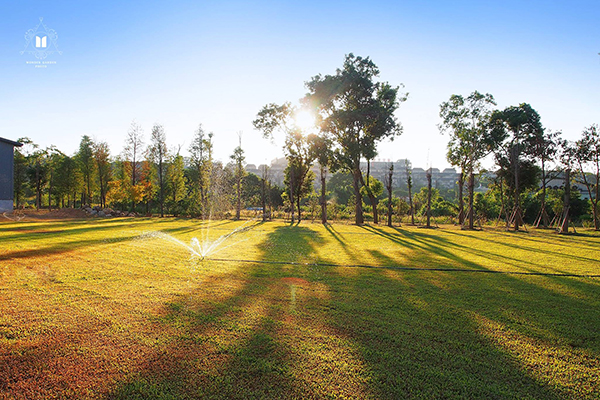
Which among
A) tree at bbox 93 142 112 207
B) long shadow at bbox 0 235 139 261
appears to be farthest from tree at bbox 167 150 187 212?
long shadow at bbox 0 235 139 261

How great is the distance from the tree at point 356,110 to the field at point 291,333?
16.8 meters

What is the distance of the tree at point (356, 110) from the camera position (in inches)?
848

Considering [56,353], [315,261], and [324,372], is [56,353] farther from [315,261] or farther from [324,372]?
[315,261]

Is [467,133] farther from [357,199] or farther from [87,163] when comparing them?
[87,163]

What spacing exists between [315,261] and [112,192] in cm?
2933

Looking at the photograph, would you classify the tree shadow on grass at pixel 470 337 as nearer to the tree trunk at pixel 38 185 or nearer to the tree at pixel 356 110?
the tree at pixel 356 110

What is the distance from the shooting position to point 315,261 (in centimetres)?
725

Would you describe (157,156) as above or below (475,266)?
above

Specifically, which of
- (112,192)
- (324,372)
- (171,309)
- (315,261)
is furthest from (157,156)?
(324,372)

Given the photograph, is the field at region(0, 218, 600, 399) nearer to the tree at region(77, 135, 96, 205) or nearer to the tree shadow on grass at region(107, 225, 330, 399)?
the tree shadow on grass at region(107, 225, 330, 399)

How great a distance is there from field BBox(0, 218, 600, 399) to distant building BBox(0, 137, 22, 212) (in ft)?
86.1

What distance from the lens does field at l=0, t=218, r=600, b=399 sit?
7.44 ft

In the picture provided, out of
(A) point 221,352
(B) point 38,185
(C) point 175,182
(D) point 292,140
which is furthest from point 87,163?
(A) point 221,352

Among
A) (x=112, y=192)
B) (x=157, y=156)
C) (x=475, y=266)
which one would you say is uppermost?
(x=157, y=156)
